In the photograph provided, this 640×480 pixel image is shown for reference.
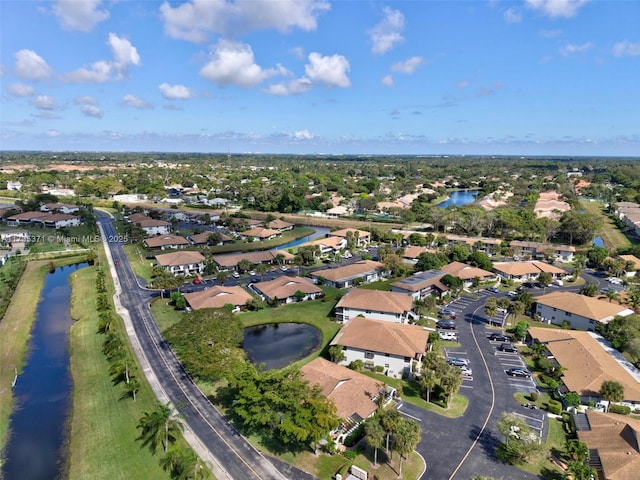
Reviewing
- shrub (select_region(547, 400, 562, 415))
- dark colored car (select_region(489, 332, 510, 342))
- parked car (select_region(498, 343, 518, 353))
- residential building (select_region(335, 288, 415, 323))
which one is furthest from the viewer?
residential building (select_region(335, 288, 415, 323))

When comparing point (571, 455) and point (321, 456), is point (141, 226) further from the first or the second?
point (571, 455)

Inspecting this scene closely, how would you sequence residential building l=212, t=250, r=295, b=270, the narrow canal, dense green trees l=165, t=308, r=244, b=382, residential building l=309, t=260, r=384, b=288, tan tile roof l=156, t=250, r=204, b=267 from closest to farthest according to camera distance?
the narrow canal → dense green trees l=165, t=308, r=244, b=382 → residential building l=309, t=260, r=384, b=288 → tan tile roof l=156, t=250, r=204, b=267 → residential building l=212, t=250, r=295, b=270

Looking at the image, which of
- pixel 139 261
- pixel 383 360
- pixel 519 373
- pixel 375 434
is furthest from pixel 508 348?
pixel 139 261

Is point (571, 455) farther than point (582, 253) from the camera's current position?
No

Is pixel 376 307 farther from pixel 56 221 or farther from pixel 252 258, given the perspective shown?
pixel 56 221

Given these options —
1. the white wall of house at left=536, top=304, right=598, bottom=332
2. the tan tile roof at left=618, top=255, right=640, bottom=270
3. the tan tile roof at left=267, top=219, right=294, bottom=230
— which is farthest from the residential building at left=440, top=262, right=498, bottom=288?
the tan tile roof at left=267, top=219, right=294, bottom=230

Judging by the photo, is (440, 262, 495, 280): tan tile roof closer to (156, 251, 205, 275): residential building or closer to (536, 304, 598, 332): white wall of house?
(536, 304, 598, 332): white wall of house

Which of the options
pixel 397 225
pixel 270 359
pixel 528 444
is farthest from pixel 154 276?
pixel 397 225
